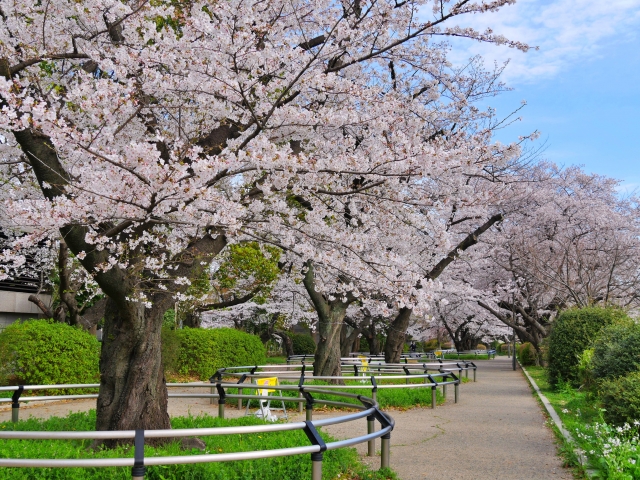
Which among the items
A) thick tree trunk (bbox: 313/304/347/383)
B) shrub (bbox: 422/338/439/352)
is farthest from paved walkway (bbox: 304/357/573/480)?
shrub (bbox: 422/338/439/352)

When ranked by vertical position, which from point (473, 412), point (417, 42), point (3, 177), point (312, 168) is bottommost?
point (473, 412)

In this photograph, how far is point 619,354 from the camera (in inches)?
332

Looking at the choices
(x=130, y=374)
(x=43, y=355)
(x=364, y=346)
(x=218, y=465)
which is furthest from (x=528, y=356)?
(x=218, y=465)

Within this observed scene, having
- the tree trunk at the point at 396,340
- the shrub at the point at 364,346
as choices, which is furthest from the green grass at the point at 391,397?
the shrub at the point at 364,346

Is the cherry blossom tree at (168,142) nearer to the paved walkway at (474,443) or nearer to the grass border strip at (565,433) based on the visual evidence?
the paved walkway at (474,443)

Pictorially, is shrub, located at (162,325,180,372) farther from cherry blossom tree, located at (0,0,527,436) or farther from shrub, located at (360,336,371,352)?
shrub, located at (360,336,371,352)

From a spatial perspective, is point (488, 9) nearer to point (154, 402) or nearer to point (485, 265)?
point (154, 402)

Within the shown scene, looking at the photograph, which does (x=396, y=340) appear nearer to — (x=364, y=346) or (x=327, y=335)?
(x=327, y=335)

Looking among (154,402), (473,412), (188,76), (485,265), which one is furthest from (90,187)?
(485,265)

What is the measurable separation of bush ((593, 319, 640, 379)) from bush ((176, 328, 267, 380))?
1214 centimetres

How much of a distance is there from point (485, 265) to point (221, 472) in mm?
23512

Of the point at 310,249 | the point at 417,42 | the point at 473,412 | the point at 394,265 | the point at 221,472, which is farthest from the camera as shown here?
the point at 473,412

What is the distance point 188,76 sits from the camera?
6.43 meters

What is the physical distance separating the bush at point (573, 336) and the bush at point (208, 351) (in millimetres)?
9942
